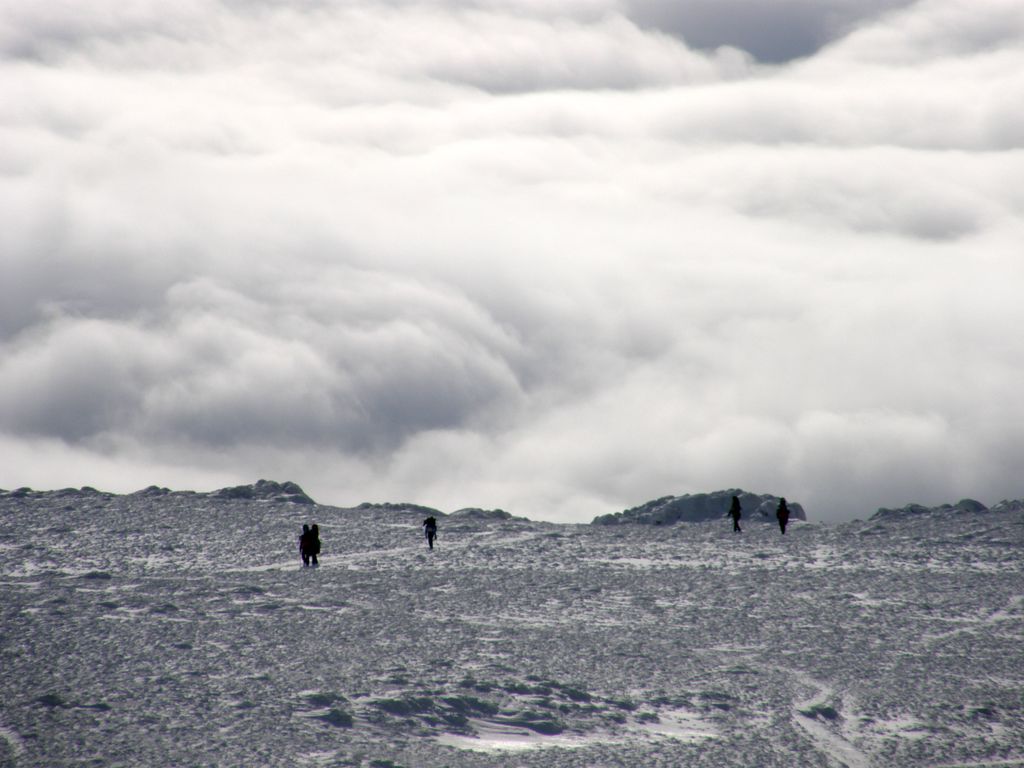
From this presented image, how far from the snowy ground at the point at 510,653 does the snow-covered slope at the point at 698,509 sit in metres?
14.3

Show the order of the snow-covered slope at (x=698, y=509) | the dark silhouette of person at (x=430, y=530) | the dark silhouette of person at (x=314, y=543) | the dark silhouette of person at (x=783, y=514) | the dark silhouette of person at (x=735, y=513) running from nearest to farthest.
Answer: the dark silhouette of person at (x=314, y=543) → the dark silhouette of person at (x=430, y=530) → the dark silhouette of person at (x=783, y=514) → the dark silhouette of person at (x=735, y=513) → the snow-covered slope at (x=698, y=509)

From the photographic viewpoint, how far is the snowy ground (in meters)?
16.5

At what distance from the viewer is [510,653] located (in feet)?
69.2

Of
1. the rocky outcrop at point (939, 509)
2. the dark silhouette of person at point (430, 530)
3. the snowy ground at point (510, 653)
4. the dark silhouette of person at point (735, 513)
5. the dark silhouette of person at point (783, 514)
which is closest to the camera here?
the snowy ground at point (510, 653)

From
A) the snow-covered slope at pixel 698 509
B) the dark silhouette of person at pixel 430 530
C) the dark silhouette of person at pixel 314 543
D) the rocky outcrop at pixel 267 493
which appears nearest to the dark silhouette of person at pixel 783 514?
the snow-covered slope at pixel 698 509

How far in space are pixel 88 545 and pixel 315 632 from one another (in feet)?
48.9

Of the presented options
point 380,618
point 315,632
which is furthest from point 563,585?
point 315,632

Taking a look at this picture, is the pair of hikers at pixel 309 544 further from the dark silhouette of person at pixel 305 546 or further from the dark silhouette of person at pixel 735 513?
the dark silhouette of person at pixel 735 513

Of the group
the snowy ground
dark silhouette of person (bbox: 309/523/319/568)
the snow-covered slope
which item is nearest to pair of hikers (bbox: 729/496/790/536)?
the snowy ground

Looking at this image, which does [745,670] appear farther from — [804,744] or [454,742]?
[454,742]

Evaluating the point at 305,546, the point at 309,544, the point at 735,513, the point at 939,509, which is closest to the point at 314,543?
the point at 309,544

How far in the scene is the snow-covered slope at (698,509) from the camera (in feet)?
164

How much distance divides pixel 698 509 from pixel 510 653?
34487 millimetres

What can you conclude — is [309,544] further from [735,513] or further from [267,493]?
[267,493]
